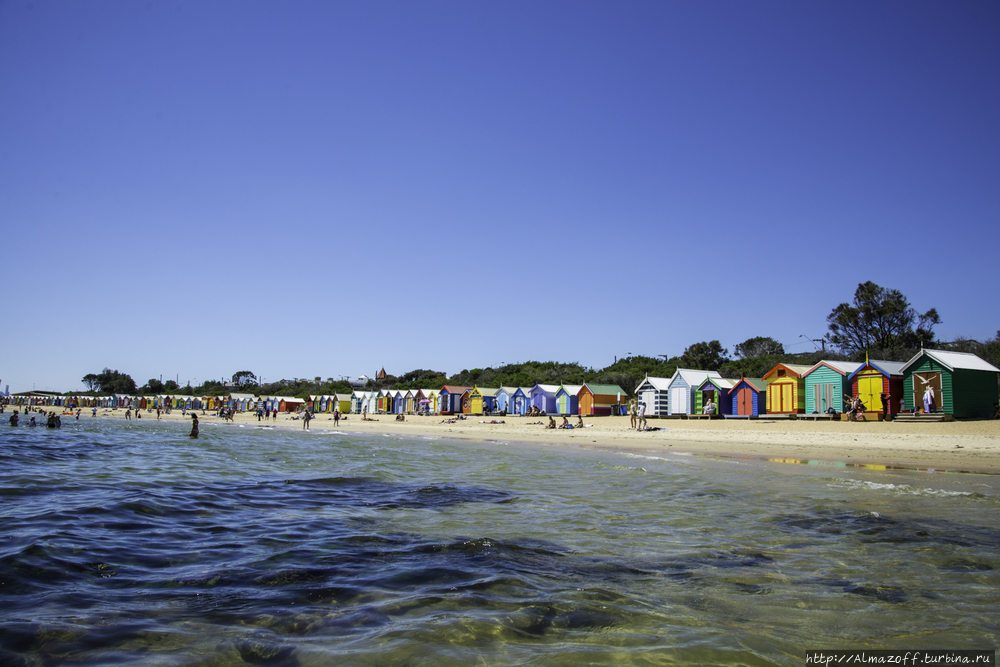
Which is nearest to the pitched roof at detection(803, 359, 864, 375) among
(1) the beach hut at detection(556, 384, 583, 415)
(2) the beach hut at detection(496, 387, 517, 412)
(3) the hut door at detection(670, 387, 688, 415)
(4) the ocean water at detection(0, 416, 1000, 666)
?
(3) the hut door at detection(670, 387, 688, 415)

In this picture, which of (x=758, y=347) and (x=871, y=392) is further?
(x=758, y=347)

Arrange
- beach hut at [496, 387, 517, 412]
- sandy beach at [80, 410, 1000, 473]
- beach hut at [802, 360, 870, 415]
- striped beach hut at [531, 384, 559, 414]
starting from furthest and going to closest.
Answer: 1. beach hut at [496, 387, 517, 412]
2. striped beach hut at [531, 384, 559, 414]
3. beach hut at [802, 360, 870, 415]
4. sandy beach at [80, 410, 1000, 473]

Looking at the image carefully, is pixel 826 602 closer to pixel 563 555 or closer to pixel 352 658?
pixel 563 555

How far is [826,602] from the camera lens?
17.9 feet

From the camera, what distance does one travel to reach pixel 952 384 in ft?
90.1

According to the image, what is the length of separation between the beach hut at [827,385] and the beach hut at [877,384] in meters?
0.35

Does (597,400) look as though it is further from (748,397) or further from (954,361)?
(954,361)

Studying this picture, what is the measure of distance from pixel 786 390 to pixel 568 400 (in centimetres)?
Answer: 2320

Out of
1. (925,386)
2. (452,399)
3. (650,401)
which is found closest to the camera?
(925,386)

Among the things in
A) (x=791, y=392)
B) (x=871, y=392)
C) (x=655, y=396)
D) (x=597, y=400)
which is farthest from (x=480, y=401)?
(x=871, y=392)

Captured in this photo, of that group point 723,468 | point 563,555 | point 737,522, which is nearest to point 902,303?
point 723,468

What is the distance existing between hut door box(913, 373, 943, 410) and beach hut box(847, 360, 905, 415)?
1072mm

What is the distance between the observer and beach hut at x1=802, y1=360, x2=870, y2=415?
3189cm

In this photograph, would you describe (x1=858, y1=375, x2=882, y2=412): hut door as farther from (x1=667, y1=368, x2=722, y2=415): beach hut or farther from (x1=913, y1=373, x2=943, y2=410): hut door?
(x1=667, y1=368, x2=722, y2=415): beach hut
